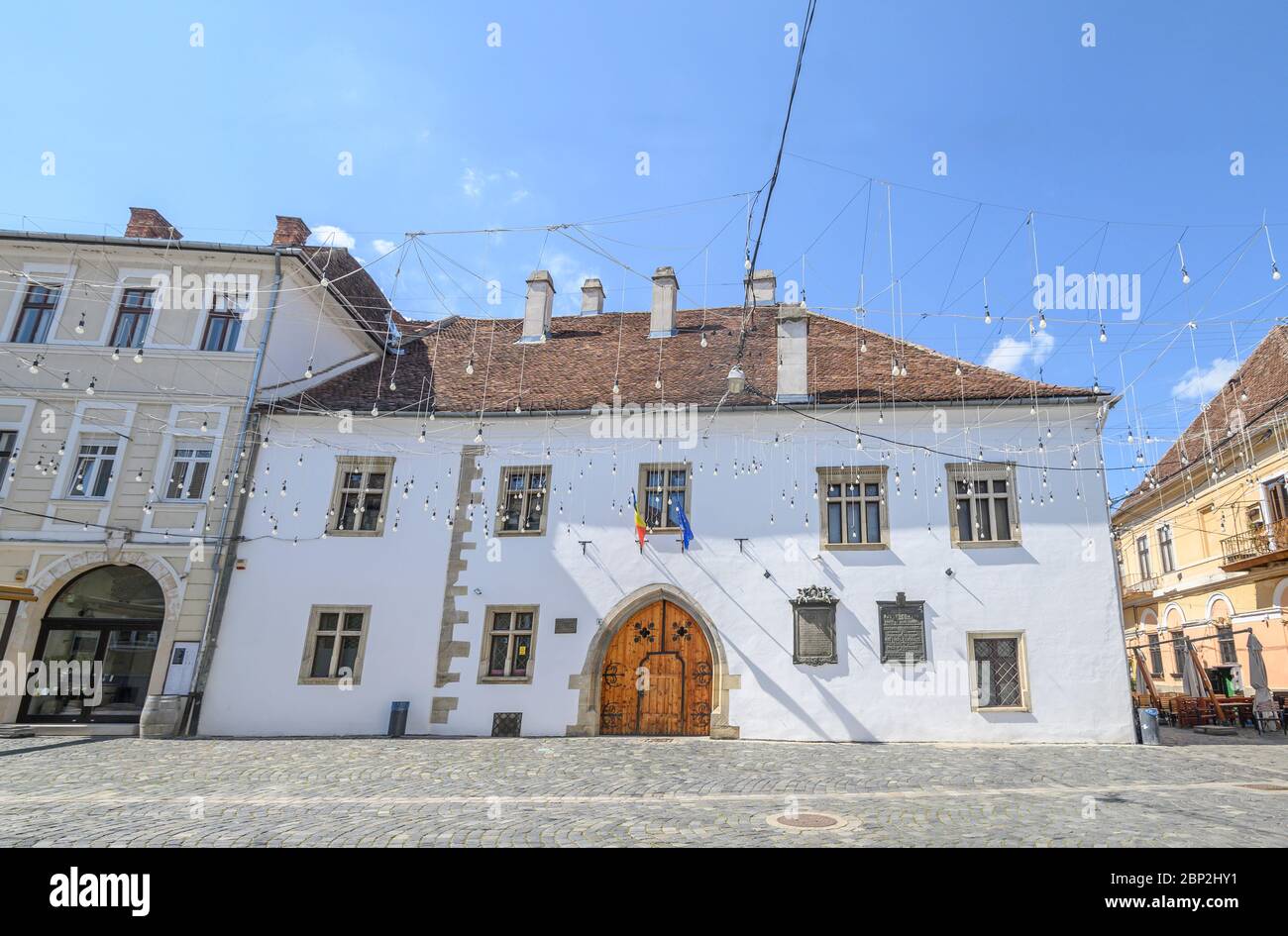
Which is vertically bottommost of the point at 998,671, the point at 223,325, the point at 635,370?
the point at 998,671

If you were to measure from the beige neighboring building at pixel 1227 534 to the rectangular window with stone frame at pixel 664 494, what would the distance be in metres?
13.1

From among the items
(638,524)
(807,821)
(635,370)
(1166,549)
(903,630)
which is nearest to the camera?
(807,821)

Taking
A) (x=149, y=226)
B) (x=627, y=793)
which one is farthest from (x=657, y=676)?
(x=149, y=226)

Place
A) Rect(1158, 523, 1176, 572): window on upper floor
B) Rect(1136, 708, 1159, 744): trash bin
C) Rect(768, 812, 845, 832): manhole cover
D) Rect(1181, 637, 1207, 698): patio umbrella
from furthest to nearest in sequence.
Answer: Rect(1158, 523, 1176, 572): window on upper floor < Rect(1181, 637, 1207, 698): patio umbrella < Rect(1136, 708, 1159, 744): trash bin < Rect(768, 812, 845, 832): manhole cover

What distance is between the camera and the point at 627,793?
8602 mm

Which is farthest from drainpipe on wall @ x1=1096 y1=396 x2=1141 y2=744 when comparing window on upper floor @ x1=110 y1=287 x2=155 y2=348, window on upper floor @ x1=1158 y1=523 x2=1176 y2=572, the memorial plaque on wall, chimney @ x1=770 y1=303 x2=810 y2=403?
window on upper floor @ x1=110 y1=287 x2=155 y2=348

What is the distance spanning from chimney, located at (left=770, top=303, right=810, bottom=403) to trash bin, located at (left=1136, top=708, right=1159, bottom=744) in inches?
355

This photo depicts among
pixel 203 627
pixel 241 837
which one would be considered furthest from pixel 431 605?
pixel 241 837

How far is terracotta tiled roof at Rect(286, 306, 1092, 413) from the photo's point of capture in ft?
52.0

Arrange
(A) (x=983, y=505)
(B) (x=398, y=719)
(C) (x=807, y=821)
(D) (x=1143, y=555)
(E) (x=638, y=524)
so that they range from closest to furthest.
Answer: (C) (x=807, y=821)
(B) (x=398, y=719)
(A) (x=983, y=505)
(E) (x=638, y=524)
(D) (x=1143, y=555)

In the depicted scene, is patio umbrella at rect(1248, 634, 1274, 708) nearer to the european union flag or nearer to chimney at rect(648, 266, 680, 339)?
the european union flag

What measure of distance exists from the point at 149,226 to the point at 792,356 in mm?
17881

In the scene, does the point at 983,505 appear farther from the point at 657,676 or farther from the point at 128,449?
the point at 128,449
